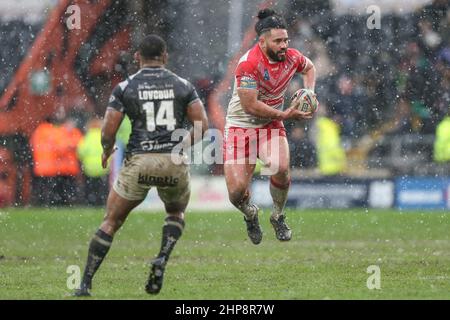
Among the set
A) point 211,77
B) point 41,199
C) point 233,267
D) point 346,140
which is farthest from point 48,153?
point 233,267

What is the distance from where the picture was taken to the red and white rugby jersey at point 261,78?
11648 millimetres

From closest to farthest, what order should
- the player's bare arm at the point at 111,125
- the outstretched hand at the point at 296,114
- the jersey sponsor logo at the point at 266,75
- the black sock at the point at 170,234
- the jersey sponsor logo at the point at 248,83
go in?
the player's bare arm at the point at 111,125 → the black sock at the point at 170,234 → the outstretched hand at the point at 296,114 → the jersey sponsor logo at the point at 248,83 → the jersey sponsor logo at the point at 266,75

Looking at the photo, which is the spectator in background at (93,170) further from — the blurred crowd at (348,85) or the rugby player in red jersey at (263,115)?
the rugby player in red jersey at (263,115)

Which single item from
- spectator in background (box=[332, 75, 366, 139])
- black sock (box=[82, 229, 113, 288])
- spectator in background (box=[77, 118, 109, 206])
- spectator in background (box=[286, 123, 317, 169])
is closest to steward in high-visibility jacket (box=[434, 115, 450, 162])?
spectator in background (box=[332, 75, 366, 139])

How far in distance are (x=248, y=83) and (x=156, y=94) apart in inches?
81.5

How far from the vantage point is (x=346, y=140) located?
2331 cm

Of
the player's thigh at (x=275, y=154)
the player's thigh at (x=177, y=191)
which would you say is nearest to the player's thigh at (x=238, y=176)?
the player's thigh at (x=275, y=154)

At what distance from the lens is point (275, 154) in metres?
12.1

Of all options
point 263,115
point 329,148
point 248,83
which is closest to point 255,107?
point 263,115

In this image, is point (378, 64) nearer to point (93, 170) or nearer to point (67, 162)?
point (93, 170)

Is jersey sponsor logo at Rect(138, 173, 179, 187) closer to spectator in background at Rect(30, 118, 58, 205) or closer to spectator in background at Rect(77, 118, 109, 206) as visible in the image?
spectator in background at Rect(77, 118, 109, 206)

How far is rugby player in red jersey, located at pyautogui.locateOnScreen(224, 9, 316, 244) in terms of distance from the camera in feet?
38.2
